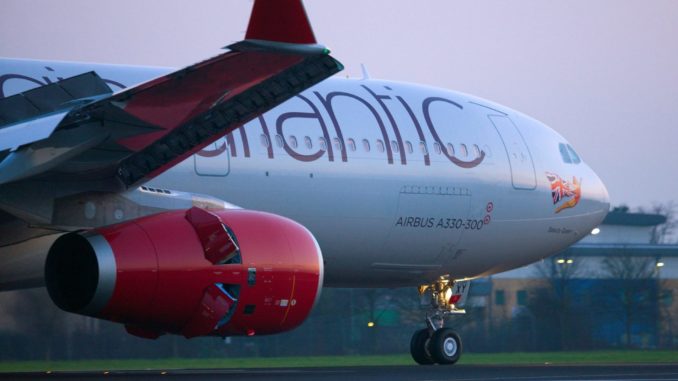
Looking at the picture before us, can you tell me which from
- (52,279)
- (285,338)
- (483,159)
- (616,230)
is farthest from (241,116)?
(616,230)

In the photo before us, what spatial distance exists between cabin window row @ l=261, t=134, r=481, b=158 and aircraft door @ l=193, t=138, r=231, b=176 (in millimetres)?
645

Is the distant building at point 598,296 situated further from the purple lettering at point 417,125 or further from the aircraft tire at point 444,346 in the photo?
the purple lettering at point 417,125

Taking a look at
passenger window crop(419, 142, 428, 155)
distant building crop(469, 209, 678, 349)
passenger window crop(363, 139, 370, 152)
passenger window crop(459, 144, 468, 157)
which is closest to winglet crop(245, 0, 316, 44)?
passenger window crop(363, 139, 370, 152)

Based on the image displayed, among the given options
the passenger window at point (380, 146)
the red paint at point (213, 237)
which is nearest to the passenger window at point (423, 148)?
the passenger window at point (380, 146)

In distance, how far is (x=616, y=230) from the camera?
192ft

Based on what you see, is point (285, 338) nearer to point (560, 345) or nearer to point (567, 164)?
point (560, 345)

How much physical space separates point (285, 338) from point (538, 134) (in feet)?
36.1

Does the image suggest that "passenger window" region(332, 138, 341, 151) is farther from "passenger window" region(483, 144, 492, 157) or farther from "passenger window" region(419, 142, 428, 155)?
"passenger window" region(483, 144, 492, 157)

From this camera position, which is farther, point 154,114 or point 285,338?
point 285,338

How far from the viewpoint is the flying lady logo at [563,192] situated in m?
19.5

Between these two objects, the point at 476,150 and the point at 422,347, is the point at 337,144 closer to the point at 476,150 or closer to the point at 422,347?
the point at 476,150

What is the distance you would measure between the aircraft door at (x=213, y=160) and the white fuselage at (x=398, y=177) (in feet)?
0.05

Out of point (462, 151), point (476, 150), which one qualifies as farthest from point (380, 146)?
point (476, 150)

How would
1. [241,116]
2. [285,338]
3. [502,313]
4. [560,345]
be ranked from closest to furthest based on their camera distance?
[241,116], [285,338], [560,345], [502,313]
